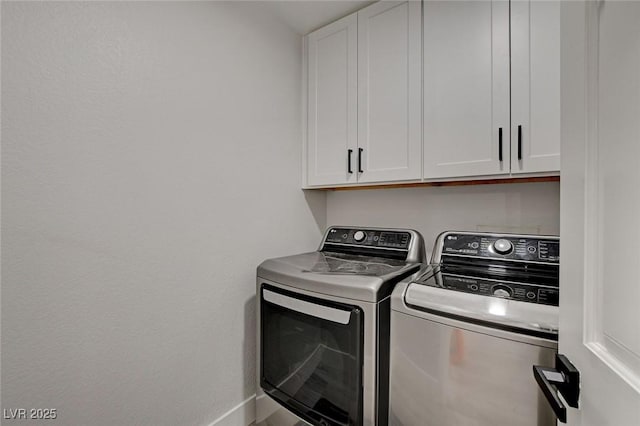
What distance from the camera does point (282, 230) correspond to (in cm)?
174

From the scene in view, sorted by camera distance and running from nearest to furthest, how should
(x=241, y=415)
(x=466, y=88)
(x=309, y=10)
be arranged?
(x=466, y=88)
(x=241, y=415)
(x=309, y=10)

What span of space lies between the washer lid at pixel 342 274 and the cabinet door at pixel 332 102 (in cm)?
50

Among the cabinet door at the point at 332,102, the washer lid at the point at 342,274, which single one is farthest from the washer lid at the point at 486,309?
the cabinet door at the point at 332,102

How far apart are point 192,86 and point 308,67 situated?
2.68 feet

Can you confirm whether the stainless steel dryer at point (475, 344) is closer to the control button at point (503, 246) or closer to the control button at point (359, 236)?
the control button at point (503, 246)

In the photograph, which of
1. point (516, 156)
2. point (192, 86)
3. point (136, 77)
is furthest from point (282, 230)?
point (516, 156)

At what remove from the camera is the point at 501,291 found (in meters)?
0.98

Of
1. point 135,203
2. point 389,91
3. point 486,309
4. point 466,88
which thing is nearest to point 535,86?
point 466,88

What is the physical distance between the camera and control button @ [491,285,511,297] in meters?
0.94

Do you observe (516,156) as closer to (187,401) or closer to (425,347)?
(425,347)

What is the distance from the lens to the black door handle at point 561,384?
50 cm

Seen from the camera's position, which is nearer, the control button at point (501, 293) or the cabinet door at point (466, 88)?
the control button at point (501, 293)

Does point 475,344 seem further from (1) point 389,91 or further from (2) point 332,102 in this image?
(2) point 332,102

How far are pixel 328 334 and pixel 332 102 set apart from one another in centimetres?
128
